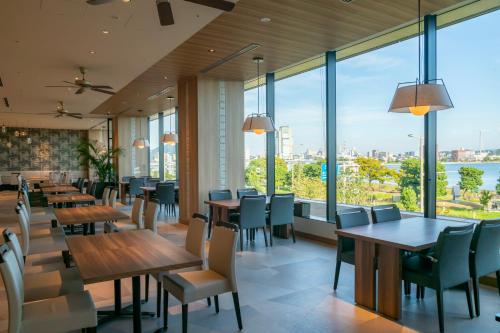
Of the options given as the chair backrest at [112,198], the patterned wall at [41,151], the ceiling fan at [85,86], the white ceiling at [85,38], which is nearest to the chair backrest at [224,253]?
the white ceiling at [85,38]

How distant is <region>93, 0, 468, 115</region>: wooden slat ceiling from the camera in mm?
4457

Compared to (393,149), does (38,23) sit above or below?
above

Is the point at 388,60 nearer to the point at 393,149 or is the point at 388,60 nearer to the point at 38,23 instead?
the point at 393,149

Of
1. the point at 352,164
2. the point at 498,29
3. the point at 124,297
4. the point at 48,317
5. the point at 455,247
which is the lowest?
the point at 124,297

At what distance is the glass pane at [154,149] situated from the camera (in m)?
14.3

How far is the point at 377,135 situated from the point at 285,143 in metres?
2.37

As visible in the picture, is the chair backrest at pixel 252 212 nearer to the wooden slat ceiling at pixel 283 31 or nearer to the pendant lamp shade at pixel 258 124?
the pendant lamp shade at pixel 258 124

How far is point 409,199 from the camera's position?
226 inches

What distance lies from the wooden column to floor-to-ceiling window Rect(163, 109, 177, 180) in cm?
471

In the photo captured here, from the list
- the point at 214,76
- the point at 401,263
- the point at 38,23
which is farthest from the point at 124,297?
the point at 214,76

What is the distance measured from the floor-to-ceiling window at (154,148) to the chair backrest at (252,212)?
9.01m

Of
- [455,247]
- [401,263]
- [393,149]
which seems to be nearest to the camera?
[455,247]

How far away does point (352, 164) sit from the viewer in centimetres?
673

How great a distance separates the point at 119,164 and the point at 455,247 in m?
12.9
